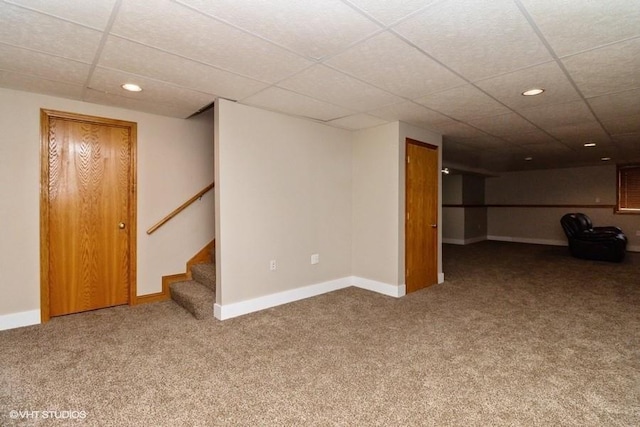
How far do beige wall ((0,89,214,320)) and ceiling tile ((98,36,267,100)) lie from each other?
4.20 ft

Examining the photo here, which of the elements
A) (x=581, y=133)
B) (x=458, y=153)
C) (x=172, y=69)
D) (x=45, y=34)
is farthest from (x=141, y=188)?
(x=581, y=133)

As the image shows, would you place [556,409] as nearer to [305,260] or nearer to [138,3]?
[305,260]

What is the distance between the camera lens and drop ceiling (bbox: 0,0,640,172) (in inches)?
68.4

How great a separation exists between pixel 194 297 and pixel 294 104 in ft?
7.78

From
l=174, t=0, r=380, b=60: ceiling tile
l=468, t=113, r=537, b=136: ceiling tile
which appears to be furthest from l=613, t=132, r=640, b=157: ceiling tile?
l=174, t=0, r=380, b=60: ceiling tile

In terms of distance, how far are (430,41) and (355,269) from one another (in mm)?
3261

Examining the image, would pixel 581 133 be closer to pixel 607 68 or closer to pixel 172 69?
pixel 607 68

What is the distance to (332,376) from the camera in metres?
2.20

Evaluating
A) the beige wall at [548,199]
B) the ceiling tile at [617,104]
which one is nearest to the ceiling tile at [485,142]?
the ceiling tile at [617,104]

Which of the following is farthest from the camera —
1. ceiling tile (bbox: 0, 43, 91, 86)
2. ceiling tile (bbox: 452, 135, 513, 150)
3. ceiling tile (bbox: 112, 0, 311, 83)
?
ceiling tile (bbox: 452, 135, 513, 150)

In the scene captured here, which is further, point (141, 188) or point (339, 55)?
point (141, 188)

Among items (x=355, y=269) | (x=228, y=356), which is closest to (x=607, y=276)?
(x=355, y=269)

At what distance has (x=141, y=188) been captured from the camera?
379cm

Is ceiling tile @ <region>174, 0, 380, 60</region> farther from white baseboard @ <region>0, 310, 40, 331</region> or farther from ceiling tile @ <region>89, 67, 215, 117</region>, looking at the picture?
white baseboard @ <region>0, 310, 40, 331</region>
